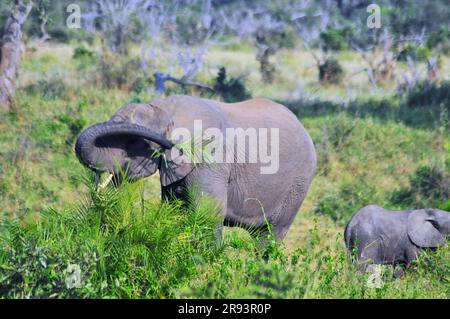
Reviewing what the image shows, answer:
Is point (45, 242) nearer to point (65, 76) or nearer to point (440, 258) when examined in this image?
point (440, 258)

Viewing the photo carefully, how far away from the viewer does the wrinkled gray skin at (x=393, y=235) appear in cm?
829

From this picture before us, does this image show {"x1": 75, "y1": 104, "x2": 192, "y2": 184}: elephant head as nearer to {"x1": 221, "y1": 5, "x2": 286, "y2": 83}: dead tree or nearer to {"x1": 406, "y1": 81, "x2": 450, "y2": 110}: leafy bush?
{"x1": 406, "y1": 81, "x2": 450, "y2": 110}: leafy bush

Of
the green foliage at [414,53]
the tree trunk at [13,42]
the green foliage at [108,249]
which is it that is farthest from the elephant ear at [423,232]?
the green foliage at [414,53]

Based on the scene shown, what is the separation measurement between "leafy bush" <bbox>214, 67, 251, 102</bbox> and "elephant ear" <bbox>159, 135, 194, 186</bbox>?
294 inches

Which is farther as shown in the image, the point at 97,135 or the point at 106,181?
the point at 97,135

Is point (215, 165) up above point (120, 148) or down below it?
below

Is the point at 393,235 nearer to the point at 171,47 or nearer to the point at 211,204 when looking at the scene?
the point at 211,204

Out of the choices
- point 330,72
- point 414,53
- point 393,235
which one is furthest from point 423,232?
point 414,53

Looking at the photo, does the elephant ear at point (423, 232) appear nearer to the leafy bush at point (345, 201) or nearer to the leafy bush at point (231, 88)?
the leafy bush at point (345, 201)

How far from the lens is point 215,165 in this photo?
7574 millimetres

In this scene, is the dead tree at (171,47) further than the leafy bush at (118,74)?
Yes

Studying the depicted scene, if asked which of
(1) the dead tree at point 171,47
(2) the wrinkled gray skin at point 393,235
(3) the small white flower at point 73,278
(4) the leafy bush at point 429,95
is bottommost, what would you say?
(2) the wrinkled gray skin at point 393,235

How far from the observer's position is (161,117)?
7.48 m

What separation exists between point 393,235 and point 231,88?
278 inches
